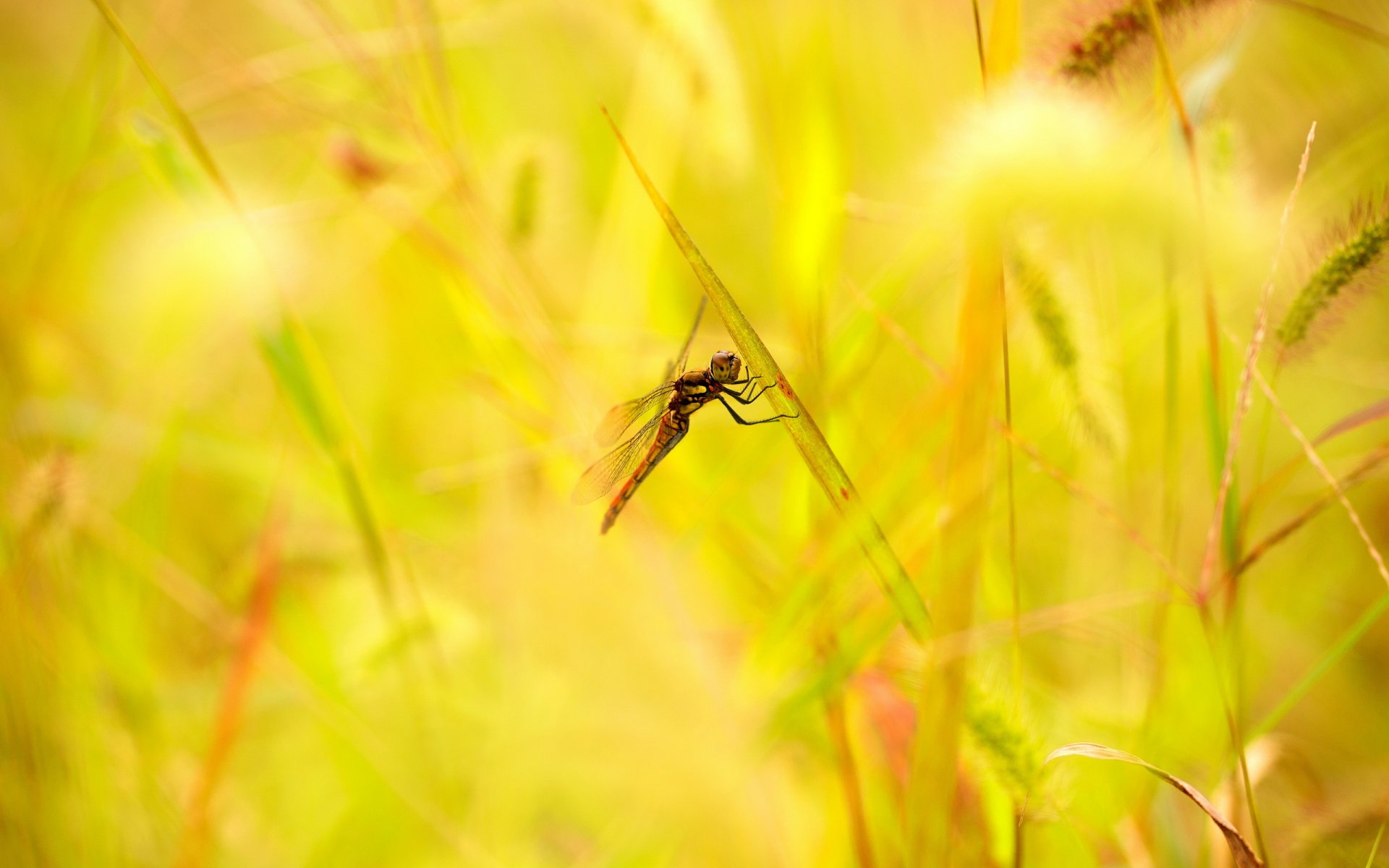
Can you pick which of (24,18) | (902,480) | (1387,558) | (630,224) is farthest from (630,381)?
(24,18)

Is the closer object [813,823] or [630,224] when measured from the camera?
[813,823]

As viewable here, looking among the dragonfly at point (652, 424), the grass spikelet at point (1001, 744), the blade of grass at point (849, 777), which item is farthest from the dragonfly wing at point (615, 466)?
the grass spikelet at point (1001, 744)

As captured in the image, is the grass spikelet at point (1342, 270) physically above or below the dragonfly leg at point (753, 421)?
below

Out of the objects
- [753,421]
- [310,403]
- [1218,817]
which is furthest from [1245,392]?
[310,403]

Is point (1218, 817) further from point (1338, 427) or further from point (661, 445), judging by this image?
point (661, 445)

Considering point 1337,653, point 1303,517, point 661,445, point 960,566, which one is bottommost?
point 1337,653

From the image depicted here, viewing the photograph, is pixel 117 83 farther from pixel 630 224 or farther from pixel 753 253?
pixel 753 253

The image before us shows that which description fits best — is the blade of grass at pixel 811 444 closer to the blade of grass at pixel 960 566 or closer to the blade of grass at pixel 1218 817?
the blade of grass at pixel 960 566
